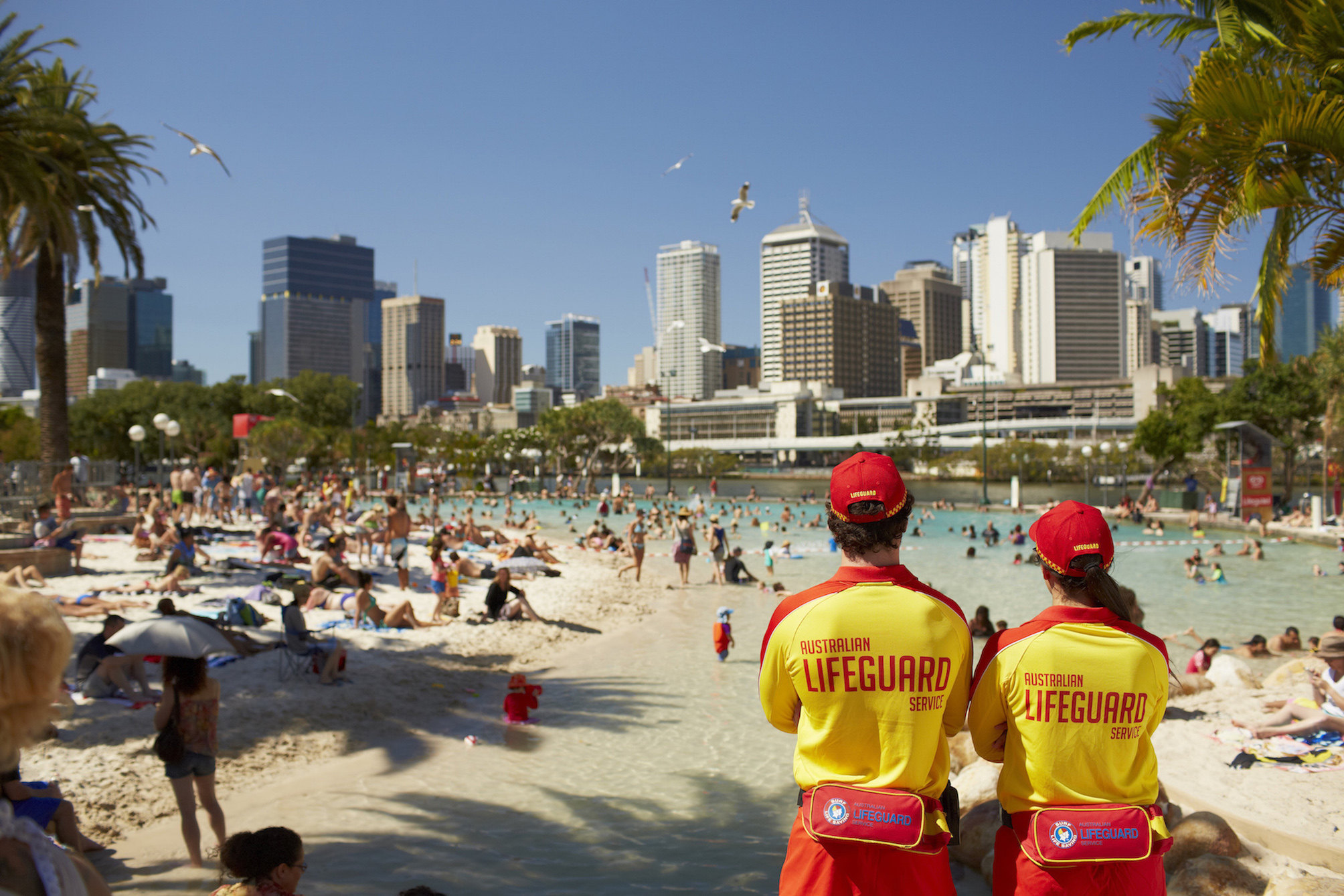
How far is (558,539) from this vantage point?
30.4 meters

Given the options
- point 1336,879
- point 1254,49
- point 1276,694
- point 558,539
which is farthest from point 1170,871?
point 558,539

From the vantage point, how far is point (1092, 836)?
225 cm

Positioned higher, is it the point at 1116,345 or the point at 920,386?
the point at 1116,345

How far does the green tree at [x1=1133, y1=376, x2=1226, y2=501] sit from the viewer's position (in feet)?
135

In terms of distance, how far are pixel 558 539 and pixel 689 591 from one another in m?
12.2

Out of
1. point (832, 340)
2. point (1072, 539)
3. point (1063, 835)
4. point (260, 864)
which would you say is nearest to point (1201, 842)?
point (1063, 835)

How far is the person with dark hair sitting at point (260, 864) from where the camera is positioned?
3.13 metres

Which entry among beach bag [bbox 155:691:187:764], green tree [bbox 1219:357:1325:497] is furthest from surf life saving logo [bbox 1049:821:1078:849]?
green tree [bbox 1219:357:1325:497]

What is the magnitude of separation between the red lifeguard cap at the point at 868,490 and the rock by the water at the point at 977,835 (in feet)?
13.1

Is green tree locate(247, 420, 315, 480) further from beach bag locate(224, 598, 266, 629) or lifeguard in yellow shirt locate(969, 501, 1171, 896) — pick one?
lifeguard in yellow shirt locate(969, 501, 1171, 896)

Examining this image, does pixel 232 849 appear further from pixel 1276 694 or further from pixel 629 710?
pixel 1276 694

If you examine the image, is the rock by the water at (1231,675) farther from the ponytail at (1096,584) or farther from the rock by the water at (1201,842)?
the ponytail at (1096,584)

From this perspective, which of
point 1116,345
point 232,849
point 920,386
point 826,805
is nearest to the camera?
point 826,805

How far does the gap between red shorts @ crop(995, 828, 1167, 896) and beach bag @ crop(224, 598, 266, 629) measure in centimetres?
1109
